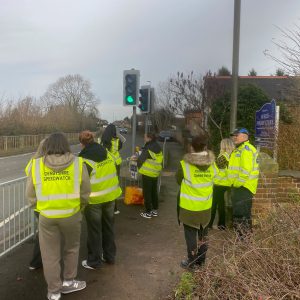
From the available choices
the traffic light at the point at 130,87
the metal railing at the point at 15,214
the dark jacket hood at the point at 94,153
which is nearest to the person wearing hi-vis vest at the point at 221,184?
the dark jacket hood at the point at 94,153

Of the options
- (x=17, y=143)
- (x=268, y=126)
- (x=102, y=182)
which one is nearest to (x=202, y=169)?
(x=102, y=182)

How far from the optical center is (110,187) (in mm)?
5371

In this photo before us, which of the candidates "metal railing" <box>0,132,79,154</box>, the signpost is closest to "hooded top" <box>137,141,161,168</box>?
the signpost

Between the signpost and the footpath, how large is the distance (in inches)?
110

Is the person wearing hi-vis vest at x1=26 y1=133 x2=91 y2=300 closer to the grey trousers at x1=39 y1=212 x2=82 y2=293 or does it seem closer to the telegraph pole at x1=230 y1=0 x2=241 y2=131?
the grey trousers at x1=39 y1=212 x2=82 y2=293

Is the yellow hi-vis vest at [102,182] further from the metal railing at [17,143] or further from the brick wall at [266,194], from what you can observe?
the metal railing at [17,143]

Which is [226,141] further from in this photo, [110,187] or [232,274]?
[232,274]

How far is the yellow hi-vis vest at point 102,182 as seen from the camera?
206 inches

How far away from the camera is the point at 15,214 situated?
623 cm

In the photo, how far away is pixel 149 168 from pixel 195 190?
10.3ft

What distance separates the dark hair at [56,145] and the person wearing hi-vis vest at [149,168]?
12.6 ft

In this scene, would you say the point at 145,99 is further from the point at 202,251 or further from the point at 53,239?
the point at 53,239

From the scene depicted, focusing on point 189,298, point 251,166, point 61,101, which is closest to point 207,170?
point 251,166

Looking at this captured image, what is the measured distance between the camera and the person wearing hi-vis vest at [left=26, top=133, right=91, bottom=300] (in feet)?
13.9
